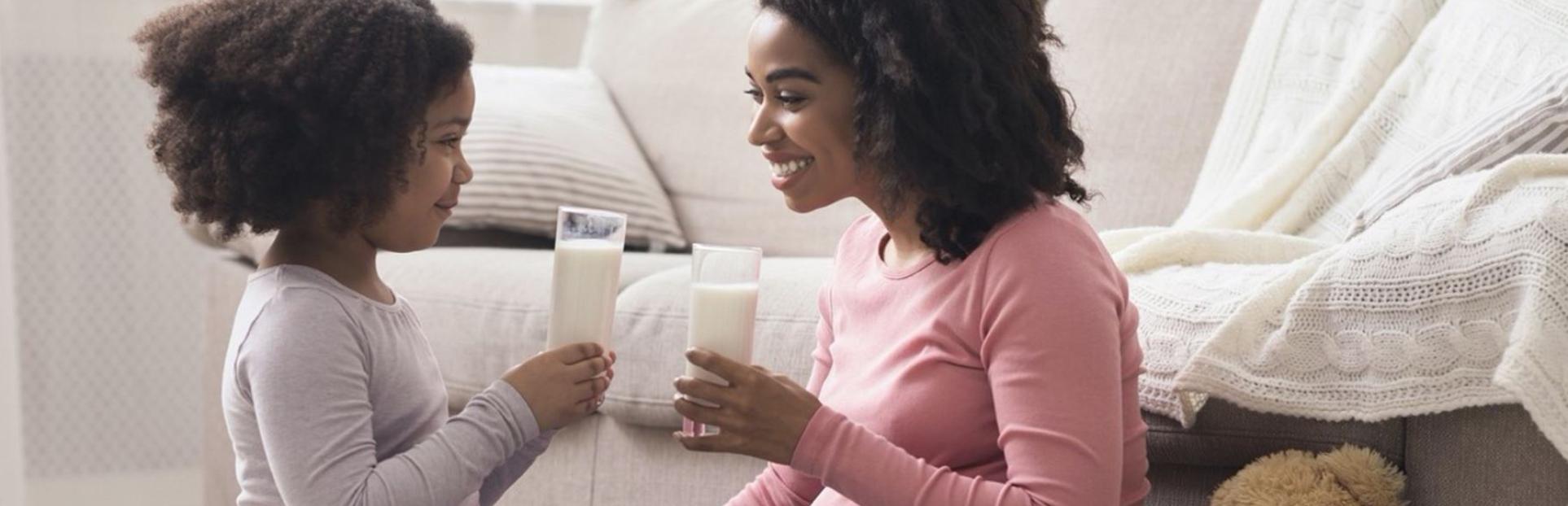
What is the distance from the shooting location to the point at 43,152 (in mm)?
3166

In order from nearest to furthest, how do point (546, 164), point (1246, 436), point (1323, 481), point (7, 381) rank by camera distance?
point (1323, 481), point (1246, 436), point (546, 164), point (7, 381)

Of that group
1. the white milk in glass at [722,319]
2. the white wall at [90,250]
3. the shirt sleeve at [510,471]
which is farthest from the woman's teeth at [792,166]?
the white wall at [90,250]

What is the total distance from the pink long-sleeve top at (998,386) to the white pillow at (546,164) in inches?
51.4

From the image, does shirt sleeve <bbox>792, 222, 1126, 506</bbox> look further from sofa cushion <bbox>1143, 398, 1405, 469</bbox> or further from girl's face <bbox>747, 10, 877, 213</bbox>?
sofa cushion <bbox>1143, 398, 1405, 469</bbox>

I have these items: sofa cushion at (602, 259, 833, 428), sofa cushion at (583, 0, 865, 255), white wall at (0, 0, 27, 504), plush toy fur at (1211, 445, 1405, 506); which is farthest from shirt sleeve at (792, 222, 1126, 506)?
white wall at (0, 0, 27, 504)

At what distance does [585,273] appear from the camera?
1.33 m

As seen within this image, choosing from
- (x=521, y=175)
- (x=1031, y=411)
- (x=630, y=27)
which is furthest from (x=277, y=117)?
(x=630, y=27)

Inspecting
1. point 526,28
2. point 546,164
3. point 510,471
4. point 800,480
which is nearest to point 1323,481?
point 800,480

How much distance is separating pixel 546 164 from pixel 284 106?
4.37 feet

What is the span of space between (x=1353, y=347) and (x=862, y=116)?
1.70 feet

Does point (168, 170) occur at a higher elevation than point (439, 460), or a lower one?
higher

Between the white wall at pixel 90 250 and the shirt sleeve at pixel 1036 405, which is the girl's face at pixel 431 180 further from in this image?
the white wall at pixel 90 250

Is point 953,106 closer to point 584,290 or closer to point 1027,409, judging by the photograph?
point 1027,409

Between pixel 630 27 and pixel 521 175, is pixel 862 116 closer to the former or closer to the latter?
pixel 521 175
